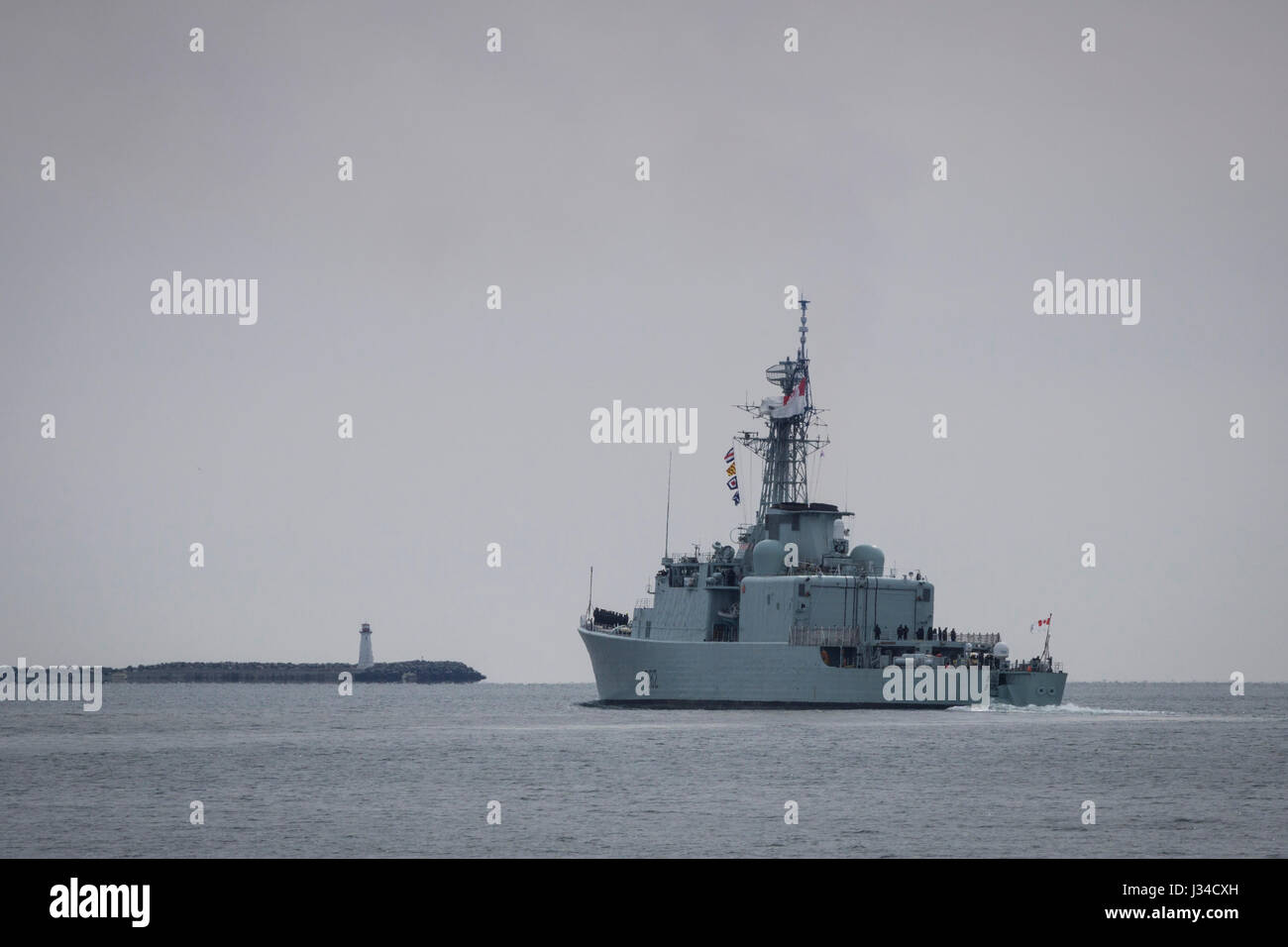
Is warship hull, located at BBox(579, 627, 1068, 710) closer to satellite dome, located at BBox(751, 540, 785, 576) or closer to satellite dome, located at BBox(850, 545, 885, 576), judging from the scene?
satellite dome, located at BBox(751, 540, 785, 576)

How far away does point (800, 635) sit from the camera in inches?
2744

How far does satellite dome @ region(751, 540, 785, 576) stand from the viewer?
74.4 metres

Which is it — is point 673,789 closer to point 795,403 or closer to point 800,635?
point 800,635

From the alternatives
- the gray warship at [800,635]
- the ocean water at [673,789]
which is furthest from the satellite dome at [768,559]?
the ocean water at [673,789]

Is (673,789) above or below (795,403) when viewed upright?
below

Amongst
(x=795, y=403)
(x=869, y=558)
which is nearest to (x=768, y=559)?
(x=869, y=558)

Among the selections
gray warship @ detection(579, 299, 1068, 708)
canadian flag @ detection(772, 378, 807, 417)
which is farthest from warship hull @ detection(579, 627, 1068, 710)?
canadian flag @ detection(772, 378, 807, 417)

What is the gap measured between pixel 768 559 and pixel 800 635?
Result: 242 inches

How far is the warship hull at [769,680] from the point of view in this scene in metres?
68.5

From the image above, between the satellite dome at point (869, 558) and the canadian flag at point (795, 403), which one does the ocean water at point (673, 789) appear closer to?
the satellite dome at point (869, 558)
